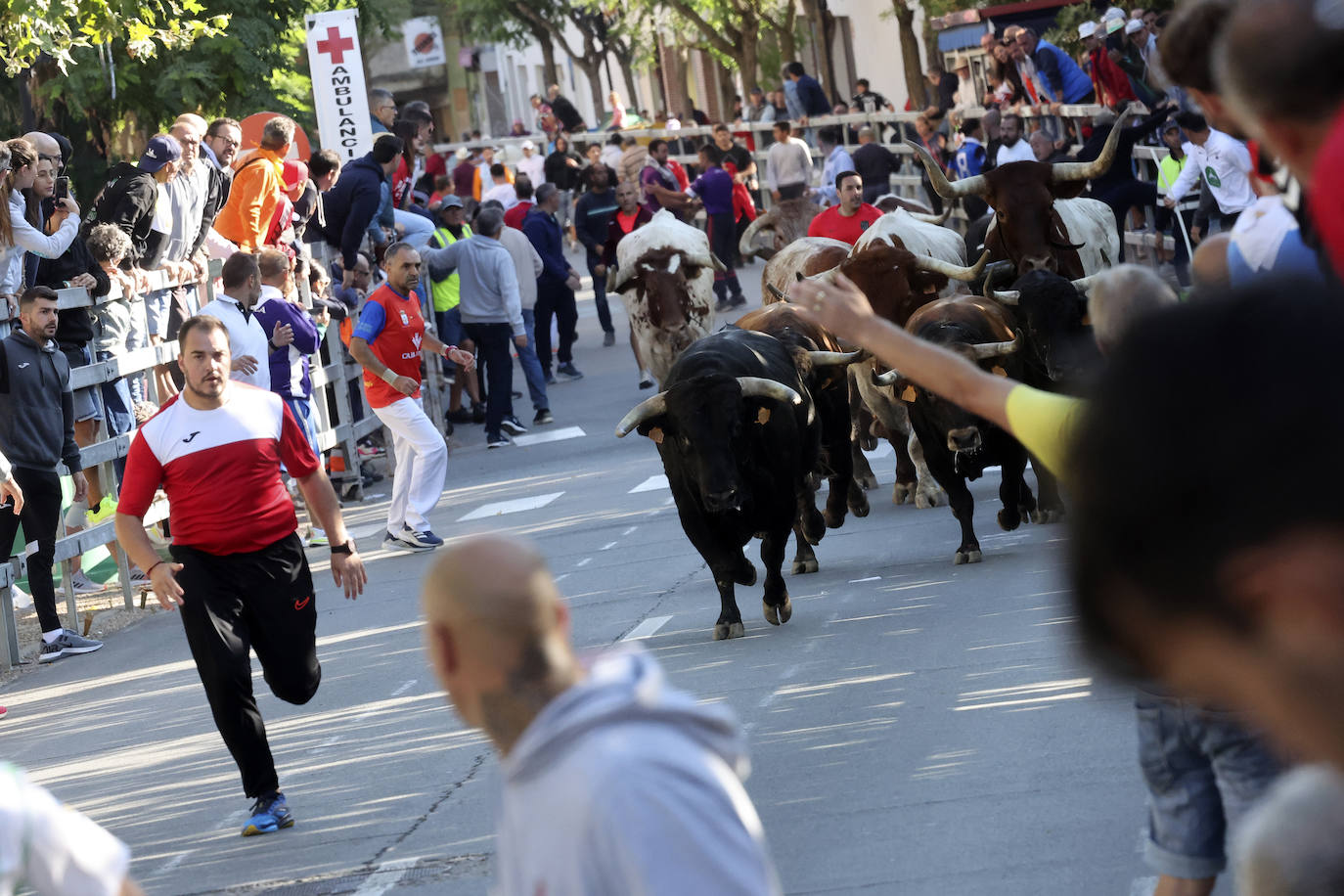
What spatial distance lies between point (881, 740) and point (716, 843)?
16.6 ft

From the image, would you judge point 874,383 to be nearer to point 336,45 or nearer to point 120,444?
point 120,444

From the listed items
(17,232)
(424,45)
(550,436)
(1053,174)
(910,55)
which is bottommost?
(550,436)

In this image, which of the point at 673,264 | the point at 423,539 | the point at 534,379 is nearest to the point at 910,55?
the point at 534,379

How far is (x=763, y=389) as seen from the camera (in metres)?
9.89

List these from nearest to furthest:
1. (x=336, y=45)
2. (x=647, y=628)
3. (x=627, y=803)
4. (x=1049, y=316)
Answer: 1. (x=627, y=803)
2. (x=647, y=628)
3. (x=1049, y=316)
4. (x=336, y=45)

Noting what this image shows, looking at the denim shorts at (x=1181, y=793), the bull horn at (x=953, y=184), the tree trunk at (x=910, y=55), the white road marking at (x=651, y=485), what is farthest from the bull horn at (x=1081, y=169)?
the tree trunk at (x=910, y=55)

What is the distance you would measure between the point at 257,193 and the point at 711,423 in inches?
253

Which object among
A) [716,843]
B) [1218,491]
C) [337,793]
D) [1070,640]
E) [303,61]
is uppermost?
[303,61]

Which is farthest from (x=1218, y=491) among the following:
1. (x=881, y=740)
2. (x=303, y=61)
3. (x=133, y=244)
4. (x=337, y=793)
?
(x=303, y=61)

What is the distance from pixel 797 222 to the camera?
70.9 ft

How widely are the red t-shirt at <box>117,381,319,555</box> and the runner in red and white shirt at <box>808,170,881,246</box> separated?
993 centimetres

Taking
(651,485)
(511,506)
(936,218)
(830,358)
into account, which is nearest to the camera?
(830,358)

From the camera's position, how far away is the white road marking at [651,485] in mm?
15461

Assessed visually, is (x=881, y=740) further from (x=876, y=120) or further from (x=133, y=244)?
(x=876, y=120)
